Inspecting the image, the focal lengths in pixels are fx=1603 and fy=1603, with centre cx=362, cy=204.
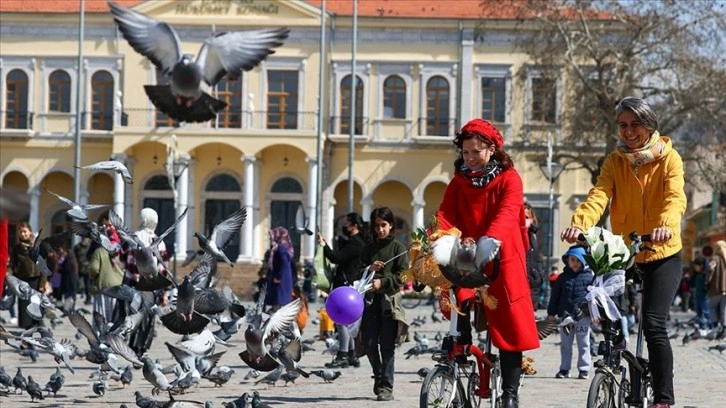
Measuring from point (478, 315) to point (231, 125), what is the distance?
2089 inches

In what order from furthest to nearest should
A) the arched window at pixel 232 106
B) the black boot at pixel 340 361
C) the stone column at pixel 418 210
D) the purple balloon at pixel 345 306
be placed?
1. the stone column at pixel 418 210
2. the arched window at pixel 232 106
3. the black boot at pixel 340 361
4. the purple balloon at pixel 345 306

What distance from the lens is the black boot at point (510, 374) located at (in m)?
8.82

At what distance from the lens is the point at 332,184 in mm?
62469

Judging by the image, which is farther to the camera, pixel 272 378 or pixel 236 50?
pixel 272 378

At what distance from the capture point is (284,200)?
62938 millimetres

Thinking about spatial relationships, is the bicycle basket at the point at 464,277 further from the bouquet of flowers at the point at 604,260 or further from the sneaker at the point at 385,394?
the sneaker at the point at 385,394

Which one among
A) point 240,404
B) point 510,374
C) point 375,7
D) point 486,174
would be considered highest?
point 375,7

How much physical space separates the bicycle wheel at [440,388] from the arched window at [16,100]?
55847 millimetres

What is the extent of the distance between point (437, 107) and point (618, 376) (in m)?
54.4

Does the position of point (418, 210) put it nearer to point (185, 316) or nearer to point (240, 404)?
point (185, 316)

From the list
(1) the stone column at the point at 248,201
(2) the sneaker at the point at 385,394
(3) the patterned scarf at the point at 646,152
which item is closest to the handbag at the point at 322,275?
(2) the sneaker at the point at 385,394

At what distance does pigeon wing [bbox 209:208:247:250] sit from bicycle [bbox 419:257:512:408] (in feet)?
12.0

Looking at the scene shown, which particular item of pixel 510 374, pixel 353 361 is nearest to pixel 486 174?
pixel 510 374

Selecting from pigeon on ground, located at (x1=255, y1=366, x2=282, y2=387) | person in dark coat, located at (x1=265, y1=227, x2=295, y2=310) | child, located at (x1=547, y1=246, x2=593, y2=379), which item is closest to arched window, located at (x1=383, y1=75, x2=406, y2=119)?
person in dark coat, located at (x1=265, y1=227, x2=295, y2=310)
